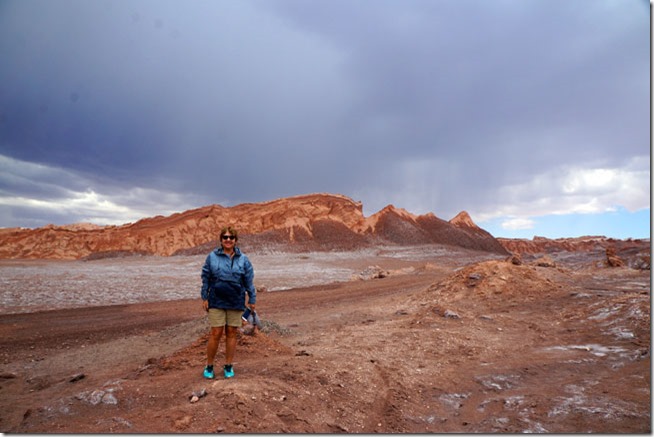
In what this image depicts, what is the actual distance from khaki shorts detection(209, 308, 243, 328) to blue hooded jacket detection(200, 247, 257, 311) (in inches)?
3.0

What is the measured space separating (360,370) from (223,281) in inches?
101

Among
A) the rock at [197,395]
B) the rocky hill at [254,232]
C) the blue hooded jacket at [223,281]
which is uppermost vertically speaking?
the rocky hill at [254,232]

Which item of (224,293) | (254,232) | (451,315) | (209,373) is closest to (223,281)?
(224,293)

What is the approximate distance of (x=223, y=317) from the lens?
17.8 ft

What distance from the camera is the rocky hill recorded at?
61.6 meters

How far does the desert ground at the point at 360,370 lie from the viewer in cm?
454

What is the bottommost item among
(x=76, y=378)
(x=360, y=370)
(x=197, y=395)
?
(x=76, y=378)

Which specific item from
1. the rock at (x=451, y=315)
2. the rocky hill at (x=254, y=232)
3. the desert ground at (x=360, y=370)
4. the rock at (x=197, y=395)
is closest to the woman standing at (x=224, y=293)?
the desert ground at (x=360, y=370)

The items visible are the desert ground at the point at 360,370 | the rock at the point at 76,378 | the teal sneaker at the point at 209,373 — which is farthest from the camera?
the rock at the point at 76,378

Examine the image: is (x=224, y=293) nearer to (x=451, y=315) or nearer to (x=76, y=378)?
(x=76, y=378)

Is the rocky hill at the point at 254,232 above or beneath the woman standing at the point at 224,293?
above

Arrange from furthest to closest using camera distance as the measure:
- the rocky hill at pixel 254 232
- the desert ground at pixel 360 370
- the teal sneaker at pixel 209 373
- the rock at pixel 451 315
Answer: the rocky hill at pixel 254 232 < the rock at pixel 451 315 < the teal sneaker at pixel 209 373 < the desert ground at pixel 360 370

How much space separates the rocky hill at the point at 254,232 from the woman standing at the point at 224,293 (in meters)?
53.5

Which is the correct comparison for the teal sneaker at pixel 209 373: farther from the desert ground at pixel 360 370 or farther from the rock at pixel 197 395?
the rock at pixel 197 395
